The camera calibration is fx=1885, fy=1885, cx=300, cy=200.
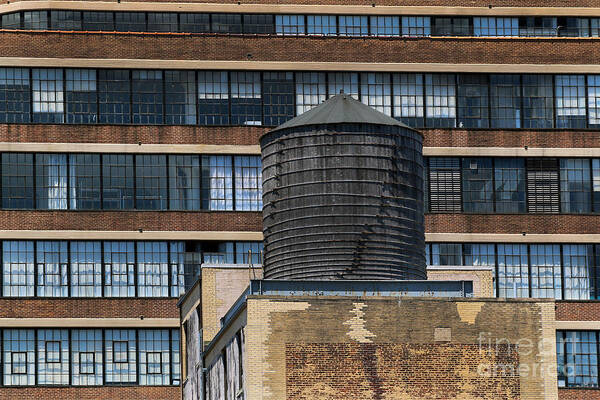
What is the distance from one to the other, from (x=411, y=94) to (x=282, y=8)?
24.9ft

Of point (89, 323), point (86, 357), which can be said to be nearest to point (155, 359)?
point (86, 357)

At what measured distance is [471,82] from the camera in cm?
8281

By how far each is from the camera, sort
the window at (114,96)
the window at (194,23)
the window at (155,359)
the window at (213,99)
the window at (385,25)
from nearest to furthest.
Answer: the window at (155,359) < the window at (114,96) < the window at (213,99) < the window at (194,23) < the window at (385,25)

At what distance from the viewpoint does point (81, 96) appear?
8025cm

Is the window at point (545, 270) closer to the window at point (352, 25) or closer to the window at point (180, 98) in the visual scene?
the window at point (352, 25)

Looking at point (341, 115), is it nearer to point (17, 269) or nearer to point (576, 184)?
point (17, 269)

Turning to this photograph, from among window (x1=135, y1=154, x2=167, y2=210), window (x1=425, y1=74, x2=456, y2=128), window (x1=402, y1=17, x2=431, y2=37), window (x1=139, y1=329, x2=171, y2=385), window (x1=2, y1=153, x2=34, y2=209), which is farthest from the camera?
window (x1=402, y1=17, x2=431, y2=37)

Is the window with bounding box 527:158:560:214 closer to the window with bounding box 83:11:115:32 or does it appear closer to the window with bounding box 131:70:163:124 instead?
the window with bounding box 131:70:163:124

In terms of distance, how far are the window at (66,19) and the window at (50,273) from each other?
36.9 feet

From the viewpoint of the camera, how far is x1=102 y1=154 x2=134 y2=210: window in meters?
79.6

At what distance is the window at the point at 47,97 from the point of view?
79.9 m

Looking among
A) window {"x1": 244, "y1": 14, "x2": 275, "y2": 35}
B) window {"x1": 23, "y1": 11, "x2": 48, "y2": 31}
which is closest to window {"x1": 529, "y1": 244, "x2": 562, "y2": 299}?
window {"x1": 244, "y1": 14, "x2": 275, "y2": 35}

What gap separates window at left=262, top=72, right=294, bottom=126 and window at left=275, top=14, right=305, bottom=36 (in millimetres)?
4443

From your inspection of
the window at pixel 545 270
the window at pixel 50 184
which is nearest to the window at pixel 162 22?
the window at pixel 50 184
